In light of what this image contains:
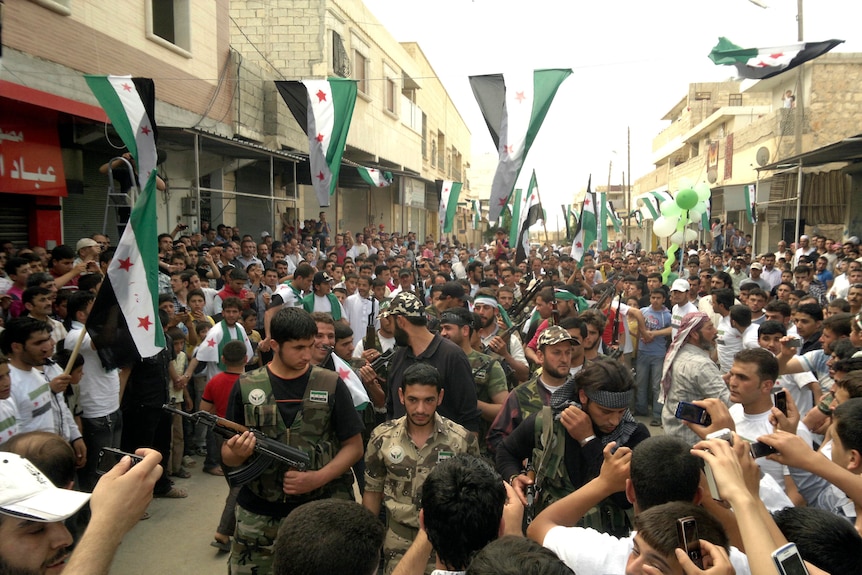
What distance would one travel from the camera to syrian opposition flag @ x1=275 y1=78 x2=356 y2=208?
9.15 m

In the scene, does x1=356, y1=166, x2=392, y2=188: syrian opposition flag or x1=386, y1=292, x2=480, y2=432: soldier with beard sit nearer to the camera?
x1=386, y1=292, x2=480, y2=432: soldier with beard

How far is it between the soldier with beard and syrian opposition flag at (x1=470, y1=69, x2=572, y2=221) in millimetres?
5273

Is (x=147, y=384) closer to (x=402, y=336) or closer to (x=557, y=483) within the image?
(x=402, y=336)

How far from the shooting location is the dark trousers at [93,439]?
15.2 ft

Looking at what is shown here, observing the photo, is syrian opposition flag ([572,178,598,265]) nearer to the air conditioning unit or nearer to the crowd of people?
the crowd of people

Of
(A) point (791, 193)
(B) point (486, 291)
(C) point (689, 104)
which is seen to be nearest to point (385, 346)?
(B) point (486, 291)

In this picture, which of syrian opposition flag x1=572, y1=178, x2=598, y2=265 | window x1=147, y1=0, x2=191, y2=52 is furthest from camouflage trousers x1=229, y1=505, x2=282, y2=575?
syrian opposition flag x1=572, y1=178, x2=598, y2=265

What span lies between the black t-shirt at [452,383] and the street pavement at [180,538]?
2.06 metres

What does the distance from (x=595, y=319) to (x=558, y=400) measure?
7.51 feet

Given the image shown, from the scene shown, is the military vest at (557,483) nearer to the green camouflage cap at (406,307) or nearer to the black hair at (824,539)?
the black hair at (824,539)

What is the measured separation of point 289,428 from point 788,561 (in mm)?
2184

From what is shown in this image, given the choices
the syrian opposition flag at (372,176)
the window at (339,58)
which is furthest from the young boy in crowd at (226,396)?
the window at (339,58)

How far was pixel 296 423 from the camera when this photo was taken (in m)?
2.99

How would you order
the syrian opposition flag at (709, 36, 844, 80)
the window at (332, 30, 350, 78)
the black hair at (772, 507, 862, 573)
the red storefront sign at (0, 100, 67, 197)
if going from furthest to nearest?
the window at (332, 30, 350, 78) → the syrian opposition flag at (709, 36, 844, 80) → the red storefront sign at (0, 100, 67, 197) → the black hair at (772, 507, 862, 573)
